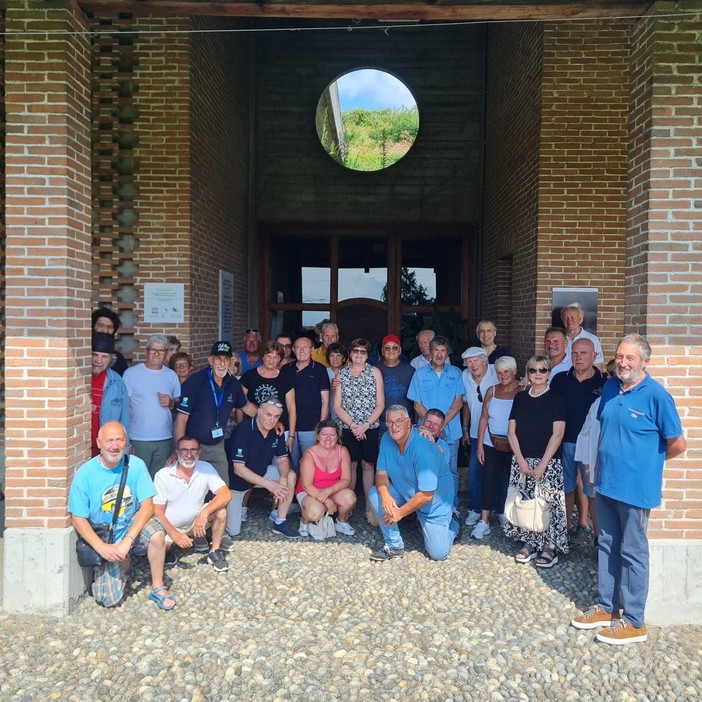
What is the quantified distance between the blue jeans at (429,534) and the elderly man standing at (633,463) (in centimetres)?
126

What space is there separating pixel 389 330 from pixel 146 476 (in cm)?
765

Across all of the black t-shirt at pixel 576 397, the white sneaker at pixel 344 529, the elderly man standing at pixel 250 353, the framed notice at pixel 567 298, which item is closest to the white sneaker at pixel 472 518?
the white sneaker at pixel 344 529

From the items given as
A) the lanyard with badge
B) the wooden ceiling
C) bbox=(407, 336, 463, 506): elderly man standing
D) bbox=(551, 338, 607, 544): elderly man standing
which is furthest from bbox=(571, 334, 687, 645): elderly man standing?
the lanyard with badge

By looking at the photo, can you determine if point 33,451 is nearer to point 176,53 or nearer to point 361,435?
point 361,435

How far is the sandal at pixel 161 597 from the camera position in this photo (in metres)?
4.35

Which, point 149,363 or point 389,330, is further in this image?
point 389,330

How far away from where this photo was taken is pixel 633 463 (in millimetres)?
3951

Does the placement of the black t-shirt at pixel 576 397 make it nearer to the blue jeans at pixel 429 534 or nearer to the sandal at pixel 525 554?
the sandal at pixel 525 554

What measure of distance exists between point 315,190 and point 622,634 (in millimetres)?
8963

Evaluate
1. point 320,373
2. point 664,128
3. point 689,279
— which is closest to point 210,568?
point 320,373

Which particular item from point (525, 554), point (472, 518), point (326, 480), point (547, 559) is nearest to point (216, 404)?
point (326, 480)

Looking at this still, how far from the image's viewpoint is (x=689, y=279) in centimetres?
432

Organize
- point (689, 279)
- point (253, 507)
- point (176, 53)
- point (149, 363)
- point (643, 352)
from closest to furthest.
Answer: point (643, 352) < point (689, 279) < point (149, 363) < point (253, 507) < point (176, 53)

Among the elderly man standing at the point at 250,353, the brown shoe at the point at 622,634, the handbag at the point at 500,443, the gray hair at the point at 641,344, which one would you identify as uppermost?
the gray hair at the point at 641,344
